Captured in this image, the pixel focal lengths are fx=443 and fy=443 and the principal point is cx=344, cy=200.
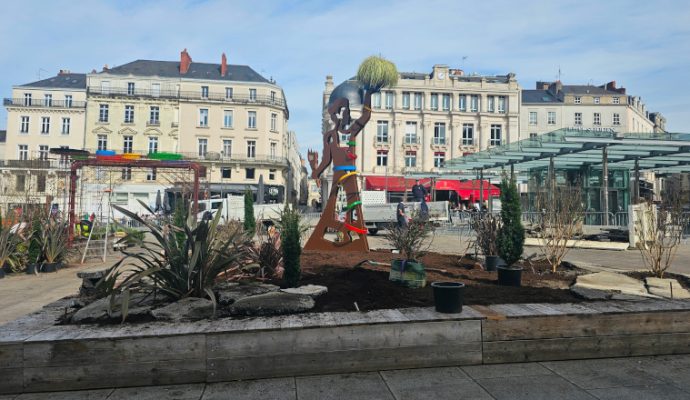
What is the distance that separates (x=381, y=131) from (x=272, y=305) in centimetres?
4567

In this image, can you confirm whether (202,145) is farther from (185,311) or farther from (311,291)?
(185,311)

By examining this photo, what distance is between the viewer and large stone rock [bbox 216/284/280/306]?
4.28 meters

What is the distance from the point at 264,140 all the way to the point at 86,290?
44577mm

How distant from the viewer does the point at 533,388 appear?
3166mm

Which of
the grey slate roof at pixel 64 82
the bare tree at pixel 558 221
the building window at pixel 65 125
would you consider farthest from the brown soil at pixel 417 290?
the grey slate roof at pixel 64 82

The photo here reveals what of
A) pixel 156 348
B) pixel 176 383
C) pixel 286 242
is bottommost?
pixel 176 383

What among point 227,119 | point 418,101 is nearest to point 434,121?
point 418,101

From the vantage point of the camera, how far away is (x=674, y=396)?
9.85ft

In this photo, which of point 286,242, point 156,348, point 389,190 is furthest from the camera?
point 389,190

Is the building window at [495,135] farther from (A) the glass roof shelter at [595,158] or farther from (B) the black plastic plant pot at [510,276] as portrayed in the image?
(B) the black plastic plant pot at [510,276]

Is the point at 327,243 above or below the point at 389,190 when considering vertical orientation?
below

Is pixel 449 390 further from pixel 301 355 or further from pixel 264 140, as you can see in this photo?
pixel 264 140

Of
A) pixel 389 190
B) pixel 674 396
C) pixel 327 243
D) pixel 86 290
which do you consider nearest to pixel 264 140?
pixel 389 190

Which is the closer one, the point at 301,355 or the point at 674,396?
the point at 674,396
